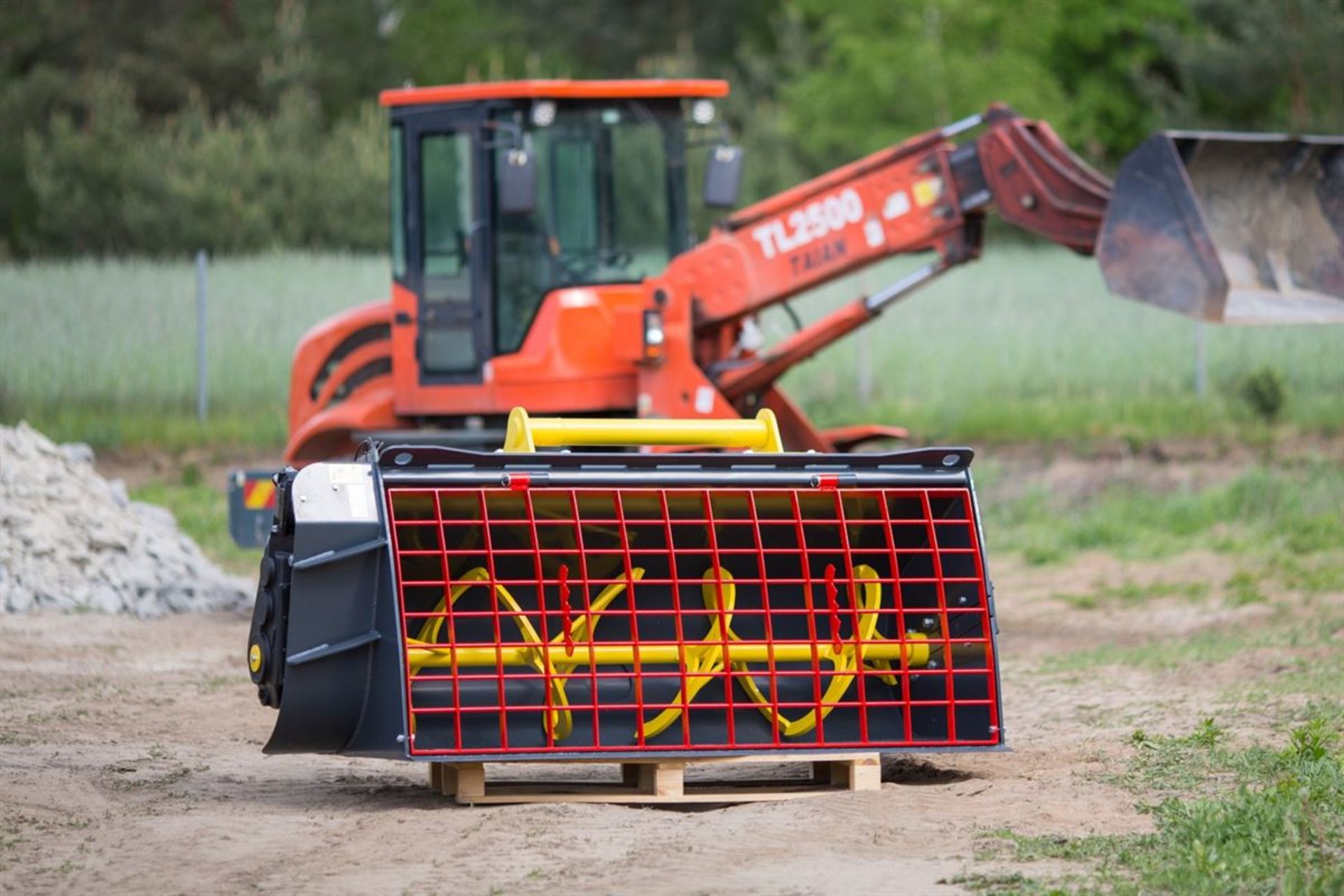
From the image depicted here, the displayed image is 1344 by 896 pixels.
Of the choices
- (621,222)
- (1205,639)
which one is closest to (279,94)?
(621,222)

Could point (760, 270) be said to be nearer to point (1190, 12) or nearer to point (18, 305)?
point (18, 305)

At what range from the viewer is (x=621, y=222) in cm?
1249

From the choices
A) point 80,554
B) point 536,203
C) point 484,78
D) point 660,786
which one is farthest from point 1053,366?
point 484,78

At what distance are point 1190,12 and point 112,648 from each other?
29914 mm

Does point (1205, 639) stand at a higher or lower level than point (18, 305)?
lower

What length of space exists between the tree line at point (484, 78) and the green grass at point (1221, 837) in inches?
938

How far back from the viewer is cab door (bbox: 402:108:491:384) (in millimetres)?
12547

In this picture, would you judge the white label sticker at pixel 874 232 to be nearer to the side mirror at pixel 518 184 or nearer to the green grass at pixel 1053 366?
the side mirror at pixel 518 184

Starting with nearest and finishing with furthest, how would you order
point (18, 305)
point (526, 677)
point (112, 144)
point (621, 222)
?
point (526, 677) → point (621, 222) → point (18, 305) → point (112, 144)

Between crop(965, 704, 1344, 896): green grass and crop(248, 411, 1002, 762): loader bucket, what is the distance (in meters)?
0.76

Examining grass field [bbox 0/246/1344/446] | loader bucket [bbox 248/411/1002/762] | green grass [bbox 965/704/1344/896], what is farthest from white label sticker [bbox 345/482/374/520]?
grass field [bbox 0/246/1344/446]

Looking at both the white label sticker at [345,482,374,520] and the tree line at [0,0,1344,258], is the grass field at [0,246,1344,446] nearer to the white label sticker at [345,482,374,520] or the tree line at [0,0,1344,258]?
the tree line at [0,0,1344,258]

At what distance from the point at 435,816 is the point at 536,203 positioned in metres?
5.94

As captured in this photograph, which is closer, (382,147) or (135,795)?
(135,795)
